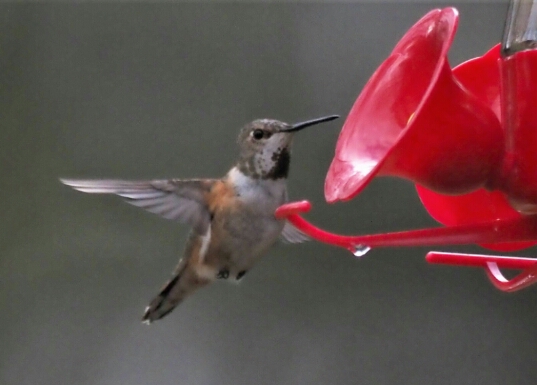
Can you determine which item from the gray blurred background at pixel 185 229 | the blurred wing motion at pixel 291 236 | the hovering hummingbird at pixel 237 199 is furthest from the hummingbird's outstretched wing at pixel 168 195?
the gray blurred background at pixel 185 229

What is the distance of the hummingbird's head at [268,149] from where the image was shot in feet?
4.64

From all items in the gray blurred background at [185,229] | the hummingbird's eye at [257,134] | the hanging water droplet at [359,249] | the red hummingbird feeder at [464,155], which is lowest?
the gray blurred background at [185,229]

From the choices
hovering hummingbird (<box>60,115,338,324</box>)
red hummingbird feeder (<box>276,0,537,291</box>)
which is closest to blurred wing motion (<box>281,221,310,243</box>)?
hovering hummingbird (<box>60,115,338,324</box>)

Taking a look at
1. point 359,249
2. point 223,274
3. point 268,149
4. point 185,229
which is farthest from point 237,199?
point 185,229

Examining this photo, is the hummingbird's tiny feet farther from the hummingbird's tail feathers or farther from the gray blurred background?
the gray blurred background

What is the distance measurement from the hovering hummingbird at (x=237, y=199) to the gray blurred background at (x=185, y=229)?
0.95m

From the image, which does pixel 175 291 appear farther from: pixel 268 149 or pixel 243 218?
pixel 268 149

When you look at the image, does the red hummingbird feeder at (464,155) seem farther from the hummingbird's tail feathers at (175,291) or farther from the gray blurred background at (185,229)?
the gray blurred background at (185,229)

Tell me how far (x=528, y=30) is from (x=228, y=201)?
33.3 inches

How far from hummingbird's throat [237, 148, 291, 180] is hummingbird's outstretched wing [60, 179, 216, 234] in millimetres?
159

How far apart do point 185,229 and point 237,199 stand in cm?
124

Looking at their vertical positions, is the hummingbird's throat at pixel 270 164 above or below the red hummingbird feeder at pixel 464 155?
below

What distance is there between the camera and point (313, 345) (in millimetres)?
2576

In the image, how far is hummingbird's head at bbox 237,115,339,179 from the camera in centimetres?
141
